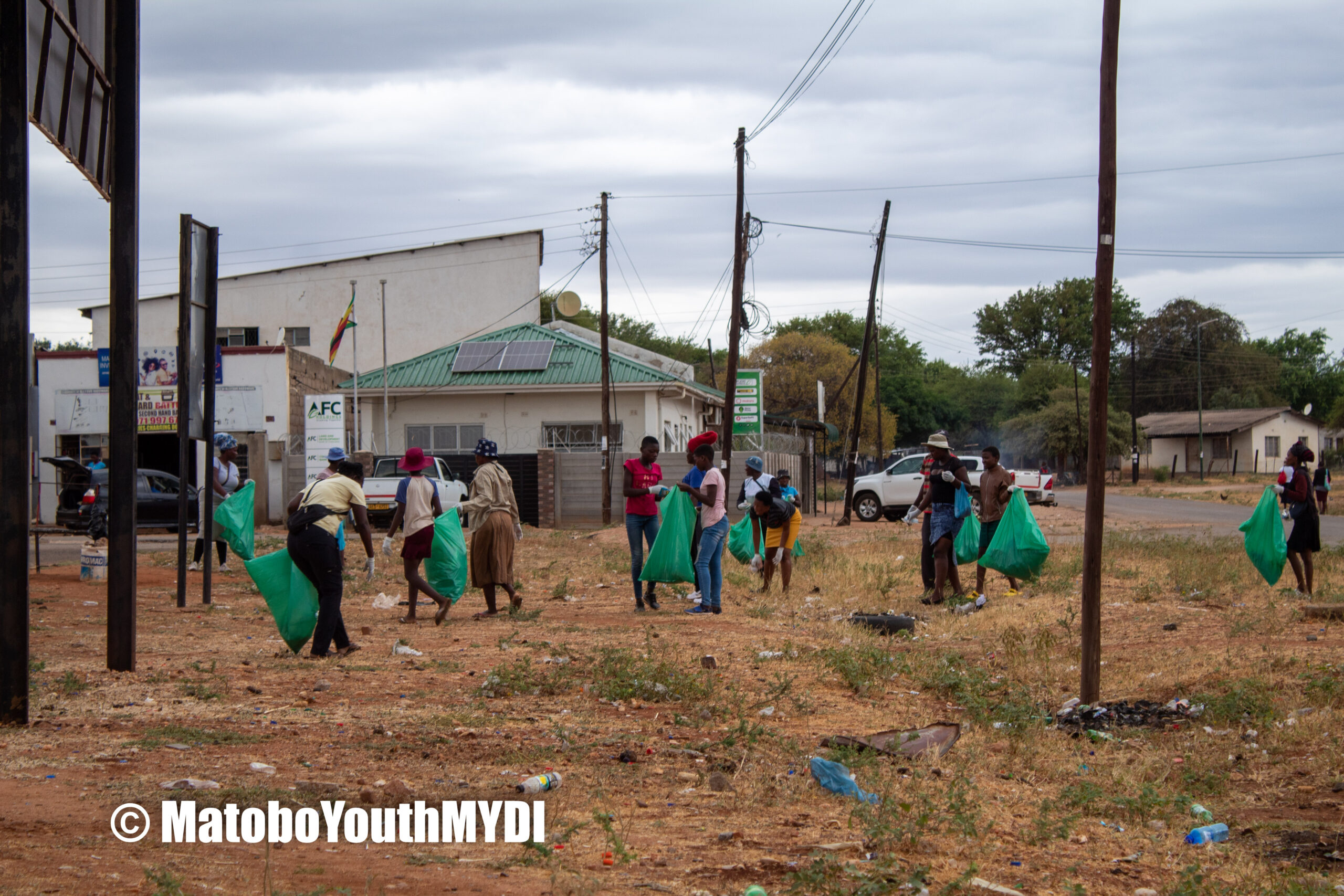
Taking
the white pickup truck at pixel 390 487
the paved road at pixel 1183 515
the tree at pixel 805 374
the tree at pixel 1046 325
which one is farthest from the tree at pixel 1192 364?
the white pickup truck at pixel 390 487

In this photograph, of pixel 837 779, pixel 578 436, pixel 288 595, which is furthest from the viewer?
pixel 578 436

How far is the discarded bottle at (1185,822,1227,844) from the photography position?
450cm

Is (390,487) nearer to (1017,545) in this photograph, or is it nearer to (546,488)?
(546,488)

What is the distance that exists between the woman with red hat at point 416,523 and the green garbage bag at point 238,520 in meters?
3.41

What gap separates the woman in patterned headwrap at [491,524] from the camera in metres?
10.5

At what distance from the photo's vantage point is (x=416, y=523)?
10.5 metres

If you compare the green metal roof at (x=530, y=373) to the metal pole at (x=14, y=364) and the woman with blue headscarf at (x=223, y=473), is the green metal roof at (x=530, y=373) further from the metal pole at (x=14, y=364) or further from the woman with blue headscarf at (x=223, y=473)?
the metal pole at (x=14, y=364)

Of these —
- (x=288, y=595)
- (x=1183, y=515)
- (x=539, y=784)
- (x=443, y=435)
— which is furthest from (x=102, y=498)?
(x=1183, y=515)

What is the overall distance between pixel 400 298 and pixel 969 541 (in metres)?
31.7

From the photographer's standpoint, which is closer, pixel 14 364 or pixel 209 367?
pixel 14 364

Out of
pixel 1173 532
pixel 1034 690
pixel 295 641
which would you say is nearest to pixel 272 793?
pixel 295 641

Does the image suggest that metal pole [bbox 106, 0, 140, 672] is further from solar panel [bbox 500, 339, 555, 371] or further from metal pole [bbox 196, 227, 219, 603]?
solar panel [bbox 500, 339, 555, 371]

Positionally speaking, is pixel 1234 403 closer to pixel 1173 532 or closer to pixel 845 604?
pixel 1173 532

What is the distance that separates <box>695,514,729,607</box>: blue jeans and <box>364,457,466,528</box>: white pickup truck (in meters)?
12.0
